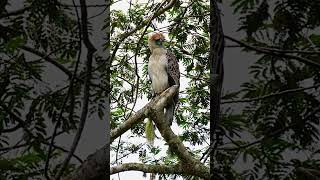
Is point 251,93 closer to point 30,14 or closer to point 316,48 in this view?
point 316,48

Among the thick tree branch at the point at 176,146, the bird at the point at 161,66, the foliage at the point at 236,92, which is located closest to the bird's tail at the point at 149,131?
the thick tree branch at the point at 176,146

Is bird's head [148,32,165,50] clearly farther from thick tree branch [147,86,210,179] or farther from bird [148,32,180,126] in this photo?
thick tree branch [147,86,210,179]

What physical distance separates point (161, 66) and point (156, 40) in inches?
3.8

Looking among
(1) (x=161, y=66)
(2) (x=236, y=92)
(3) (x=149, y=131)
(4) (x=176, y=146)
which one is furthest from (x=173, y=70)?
(2) (x=236, y=92)

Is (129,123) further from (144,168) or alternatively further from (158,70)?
(158,70)

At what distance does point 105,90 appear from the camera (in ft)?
2.55

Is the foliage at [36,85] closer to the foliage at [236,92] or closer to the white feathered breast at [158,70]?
the foliage at [236,92]

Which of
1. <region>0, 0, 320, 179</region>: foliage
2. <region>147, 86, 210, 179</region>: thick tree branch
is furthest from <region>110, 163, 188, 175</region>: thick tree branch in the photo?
<region>0, 0, 320, 179</region>: foliage

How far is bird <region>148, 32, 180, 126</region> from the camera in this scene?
179 cm

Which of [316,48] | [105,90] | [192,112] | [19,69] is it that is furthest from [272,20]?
[192,112]

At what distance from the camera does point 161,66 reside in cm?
183

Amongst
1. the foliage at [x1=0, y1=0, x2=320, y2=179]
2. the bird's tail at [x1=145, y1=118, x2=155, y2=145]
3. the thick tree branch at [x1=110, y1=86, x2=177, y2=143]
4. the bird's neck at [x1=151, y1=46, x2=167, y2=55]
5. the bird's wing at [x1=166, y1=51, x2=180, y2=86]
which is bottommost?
the foliage at [x1=0, y1=0, x2=320, y2=179]

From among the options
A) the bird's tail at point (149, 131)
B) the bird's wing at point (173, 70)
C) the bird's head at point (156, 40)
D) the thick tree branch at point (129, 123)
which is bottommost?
the thick tree branch at point (129, 123)

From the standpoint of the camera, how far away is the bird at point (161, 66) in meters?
1.79
